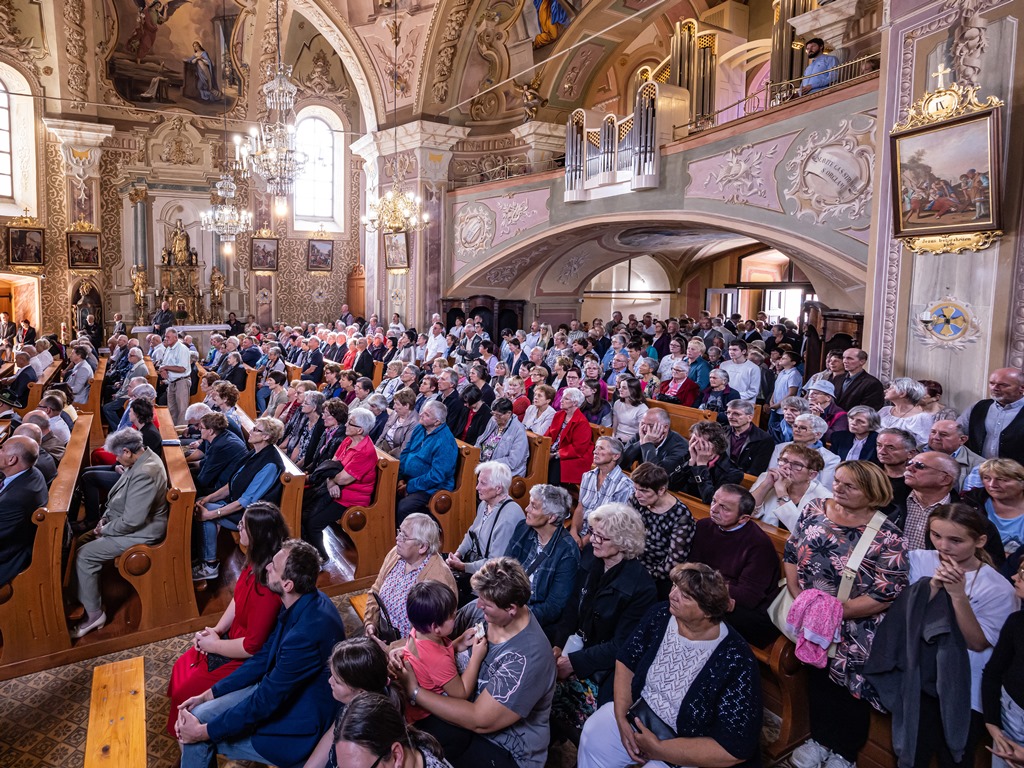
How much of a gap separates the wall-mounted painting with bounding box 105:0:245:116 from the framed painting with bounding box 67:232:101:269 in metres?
3.22

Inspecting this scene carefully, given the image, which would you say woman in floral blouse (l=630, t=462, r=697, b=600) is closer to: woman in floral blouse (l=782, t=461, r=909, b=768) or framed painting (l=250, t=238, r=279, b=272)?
woman in floral blouse (l=782, t=461, r=909, b=768)

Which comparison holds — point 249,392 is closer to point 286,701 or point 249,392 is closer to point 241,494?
point 241,494

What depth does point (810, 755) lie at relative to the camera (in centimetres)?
267

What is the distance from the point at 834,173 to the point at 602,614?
20.2 feet

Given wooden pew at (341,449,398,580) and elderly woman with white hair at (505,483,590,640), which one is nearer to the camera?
elderly woman with white hair at (505,483,590,640)

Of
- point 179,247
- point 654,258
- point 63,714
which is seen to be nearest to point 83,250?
point 179,247

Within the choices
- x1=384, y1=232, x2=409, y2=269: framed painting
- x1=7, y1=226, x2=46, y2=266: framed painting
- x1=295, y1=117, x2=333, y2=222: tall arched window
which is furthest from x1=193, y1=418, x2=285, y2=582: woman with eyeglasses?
x1=295, y1=117, x2=333, y2=222: tall arched window

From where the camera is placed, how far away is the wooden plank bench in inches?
93.1

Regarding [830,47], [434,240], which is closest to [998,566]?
[830,47]

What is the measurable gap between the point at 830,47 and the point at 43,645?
9.42 m

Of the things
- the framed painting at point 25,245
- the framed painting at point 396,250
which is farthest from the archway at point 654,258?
the framed painting at point 25,245

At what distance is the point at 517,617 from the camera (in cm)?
239

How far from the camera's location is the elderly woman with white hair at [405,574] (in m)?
2.86

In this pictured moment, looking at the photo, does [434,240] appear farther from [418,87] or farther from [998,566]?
[998,566]
